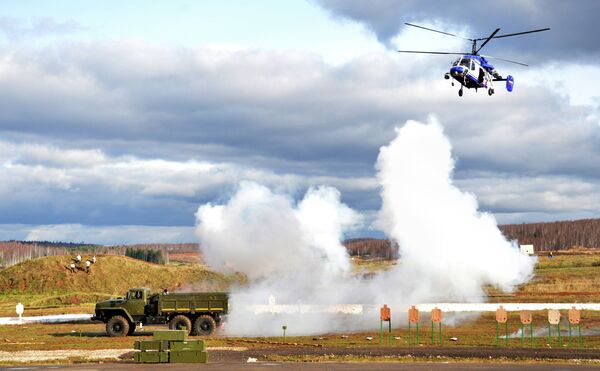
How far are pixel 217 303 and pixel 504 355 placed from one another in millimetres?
20665

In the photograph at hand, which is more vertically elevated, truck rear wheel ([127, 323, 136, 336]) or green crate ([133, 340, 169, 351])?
truck rear wheel ([127, 323, 136, 336])

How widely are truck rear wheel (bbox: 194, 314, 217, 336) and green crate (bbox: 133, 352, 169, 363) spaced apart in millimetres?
15204

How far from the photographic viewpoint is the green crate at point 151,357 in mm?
37125

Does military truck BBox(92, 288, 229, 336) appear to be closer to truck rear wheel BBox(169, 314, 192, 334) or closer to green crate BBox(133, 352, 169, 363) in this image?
truck rear wheel BBox(169, 314, 192, 334)

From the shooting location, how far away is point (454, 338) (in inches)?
1932

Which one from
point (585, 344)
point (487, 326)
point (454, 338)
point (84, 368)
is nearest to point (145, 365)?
point (84, 368)

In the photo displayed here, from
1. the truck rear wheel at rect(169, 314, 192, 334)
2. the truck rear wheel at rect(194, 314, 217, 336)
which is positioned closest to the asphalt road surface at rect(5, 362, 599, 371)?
the truck rear wheel at rect(169, 314, 192, 334)

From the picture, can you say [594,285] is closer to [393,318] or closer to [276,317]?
[393,318]

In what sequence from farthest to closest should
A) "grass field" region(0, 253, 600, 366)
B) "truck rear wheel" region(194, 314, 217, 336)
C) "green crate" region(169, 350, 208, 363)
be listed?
"truck rear wheel" region(194, 314, 217, 336)
"grass field" region(0, 253, 600, 366)
"green crate" region(169, 350, 208, 363)

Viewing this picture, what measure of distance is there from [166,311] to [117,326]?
11.2ft

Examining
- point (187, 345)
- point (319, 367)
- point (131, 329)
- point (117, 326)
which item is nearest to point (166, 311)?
point (131, 329)

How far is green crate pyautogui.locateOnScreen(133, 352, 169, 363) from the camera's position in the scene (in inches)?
1462

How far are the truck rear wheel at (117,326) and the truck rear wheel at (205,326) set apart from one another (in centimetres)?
482

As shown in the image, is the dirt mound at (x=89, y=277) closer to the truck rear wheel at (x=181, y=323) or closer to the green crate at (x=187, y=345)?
the truck rear wheel at (x=181, y=323)
